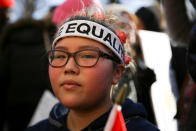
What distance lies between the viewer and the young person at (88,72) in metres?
2.36

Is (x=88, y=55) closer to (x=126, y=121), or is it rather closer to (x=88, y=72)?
(x=88, y=72)

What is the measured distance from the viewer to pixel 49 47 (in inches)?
185

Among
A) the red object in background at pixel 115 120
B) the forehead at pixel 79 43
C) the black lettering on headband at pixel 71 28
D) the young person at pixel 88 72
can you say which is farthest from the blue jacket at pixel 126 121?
the red object in background at pixel 115 120

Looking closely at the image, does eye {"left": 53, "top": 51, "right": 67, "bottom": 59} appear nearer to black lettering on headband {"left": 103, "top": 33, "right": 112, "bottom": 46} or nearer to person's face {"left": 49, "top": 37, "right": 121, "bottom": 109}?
person's face {"left": 49, "top": 37, "right": 121, "bottom": 109}

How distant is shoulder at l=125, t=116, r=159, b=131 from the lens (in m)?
2.53

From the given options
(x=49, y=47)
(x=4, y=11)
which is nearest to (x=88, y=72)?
(x=49, y=47)

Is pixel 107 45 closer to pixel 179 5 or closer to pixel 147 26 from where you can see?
pixel 179 5

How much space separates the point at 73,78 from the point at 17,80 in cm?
286

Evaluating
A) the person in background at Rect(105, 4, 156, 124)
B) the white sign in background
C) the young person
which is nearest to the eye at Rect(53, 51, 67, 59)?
the young person

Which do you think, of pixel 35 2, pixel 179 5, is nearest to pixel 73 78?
pixel 179 5

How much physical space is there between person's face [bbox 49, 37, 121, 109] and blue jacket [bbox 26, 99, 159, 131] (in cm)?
12

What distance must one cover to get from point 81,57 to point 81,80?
133 mm

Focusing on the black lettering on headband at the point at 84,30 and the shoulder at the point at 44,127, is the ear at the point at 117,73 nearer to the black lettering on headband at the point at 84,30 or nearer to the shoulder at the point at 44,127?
the black lettering on headband at the point at 84,30

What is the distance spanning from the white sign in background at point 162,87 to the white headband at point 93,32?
52 centimetres
